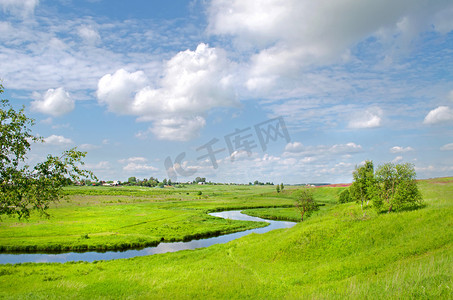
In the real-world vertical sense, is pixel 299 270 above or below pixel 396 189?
below

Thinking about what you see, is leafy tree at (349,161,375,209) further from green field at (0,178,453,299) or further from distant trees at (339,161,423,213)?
green field at (0,178,453,299)

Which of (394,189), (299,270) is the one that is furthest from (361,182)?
(299,270)

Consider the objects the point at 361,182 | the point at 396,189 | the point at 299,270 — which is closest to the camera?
the point at 299,270

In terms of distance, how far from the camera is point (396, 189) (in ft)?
126

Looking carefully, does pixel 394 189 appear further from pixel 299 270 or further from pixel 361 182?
pixel 299 270

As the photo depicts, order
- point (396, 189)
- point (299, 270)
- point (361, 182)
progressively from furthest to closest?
point (361, 182) → point (396, 189) → point (299, 270)

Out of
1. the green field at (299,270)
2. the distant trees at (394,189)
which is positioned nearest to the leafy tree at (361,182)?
the distant trees at (394,189)

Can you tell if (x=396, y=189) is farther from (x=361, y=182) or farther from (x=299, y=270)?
(x=299, y=270)

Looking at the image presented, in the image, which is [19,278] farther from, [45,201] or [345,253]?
[345,253]

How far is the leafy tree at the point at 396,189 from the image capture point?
123 feet

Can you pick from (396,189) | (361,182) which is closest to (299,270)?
(396,189)

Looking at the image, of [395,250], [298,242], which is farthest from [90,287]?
[395,250]

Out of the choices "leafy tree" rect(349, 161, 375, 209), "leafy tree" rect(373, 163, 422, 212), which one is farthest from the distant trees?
"leafy tree" rect(349, 161, 375, 209)

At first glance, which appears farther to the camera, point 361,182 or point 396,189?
point 361,182
